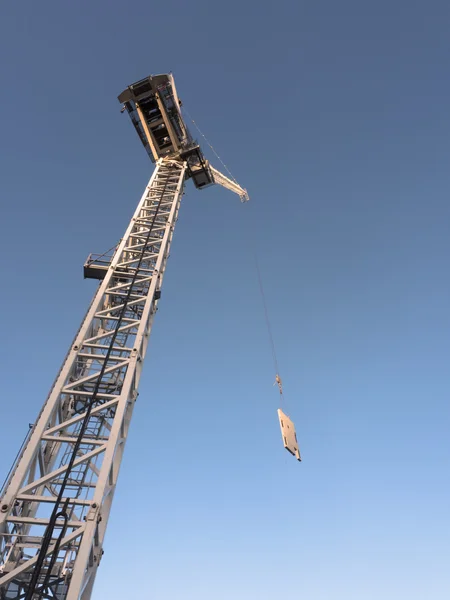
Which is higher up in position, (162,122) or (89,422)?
(162,122)

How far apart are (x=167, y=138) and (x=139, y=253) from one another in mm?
10850

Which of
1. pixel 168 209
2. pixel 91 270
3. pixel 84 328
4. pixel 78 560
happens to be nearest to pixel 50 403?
pixel 84 328

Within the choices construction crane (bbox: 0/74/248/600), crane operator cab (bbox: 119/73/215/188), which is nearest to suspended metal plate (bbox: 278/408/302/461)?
construction crane (bbox: 0/74/248/600)

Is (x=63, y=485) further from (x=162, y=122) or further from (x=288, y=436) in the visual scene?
(x=162, y=122)

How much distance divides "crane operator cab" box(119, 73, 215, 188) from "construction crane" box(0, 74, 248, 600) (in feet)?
9.59

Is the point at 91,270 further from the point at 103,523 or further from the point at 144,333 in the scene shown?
the point at 103,523

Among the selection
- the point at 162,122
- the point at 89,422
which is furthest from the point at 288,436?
the point at 162,122

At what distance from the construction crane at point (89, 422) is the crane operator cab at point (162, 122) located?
292cm

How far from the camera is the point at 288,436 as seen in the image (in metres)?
12.5

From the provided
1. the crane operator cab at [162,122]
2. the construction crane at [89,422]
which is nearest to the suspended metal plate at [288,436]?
the construction crane at [89,422]

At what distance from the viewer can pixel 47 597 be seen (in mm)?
7113

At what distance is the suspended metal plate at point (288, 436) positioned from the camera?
12133 millimetres

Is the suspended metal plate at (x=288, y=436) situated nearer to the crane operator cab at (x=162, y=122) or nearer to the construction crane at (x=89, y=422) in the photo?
the construction crane at (x=89, y=422)

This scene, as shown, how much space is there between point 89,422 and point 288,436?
5.63 m
